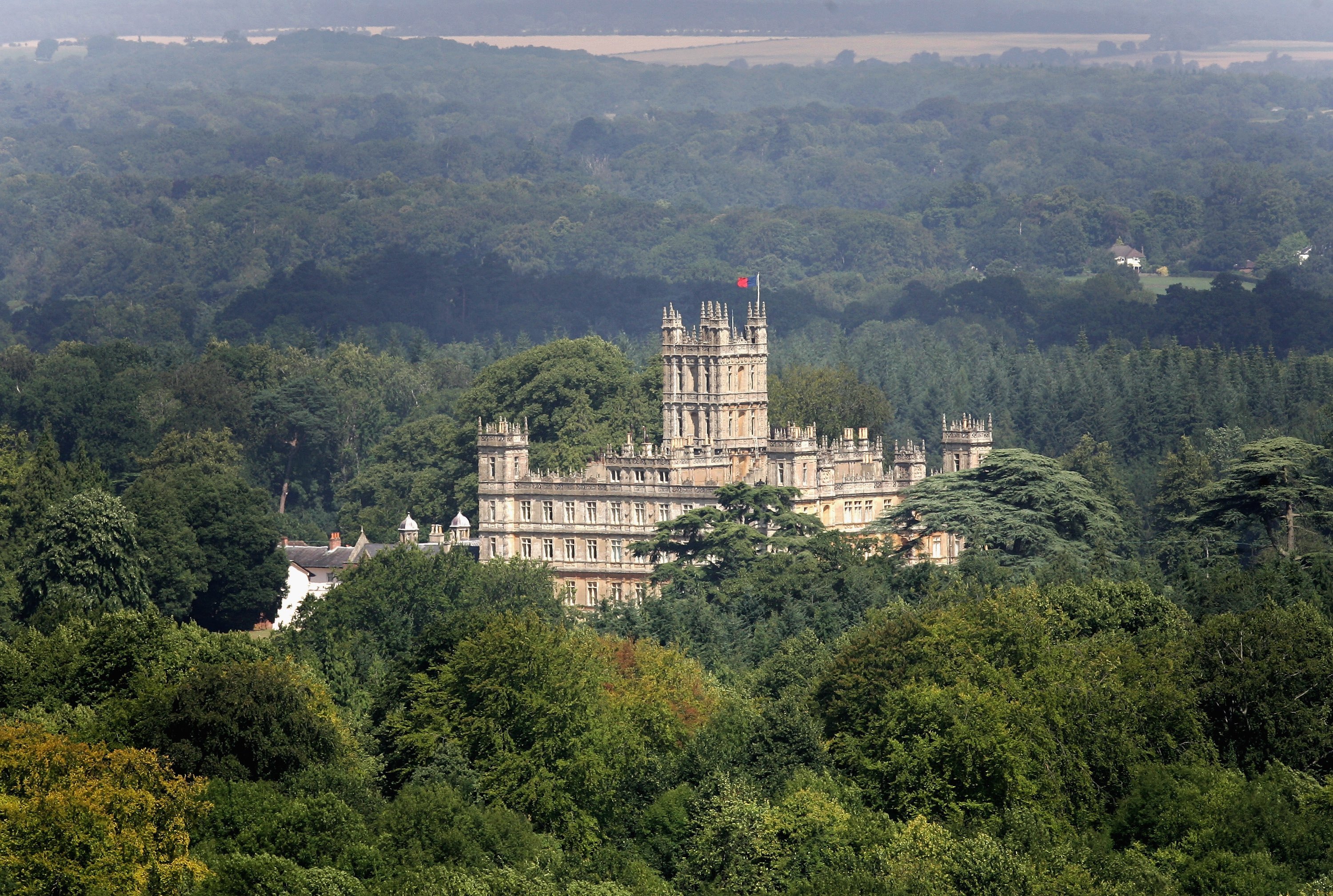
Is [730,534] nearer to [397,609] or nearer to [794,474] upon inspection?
[794,474]

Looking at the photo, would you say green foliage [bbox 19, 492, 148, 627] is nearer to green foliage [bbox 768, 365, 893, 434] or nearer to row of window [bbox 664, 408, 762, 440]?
row of window [bbox 664, 408, 762, 440]

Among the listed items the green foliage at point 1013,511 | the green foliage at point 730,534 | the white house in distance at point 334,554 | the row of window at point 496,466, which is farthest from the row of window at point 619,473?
the green foliage at point 1013,511

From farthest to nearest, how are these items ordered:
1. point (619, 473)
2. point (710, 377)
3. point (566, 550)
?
point (710, 377) → point (619, 473) → point (566, 550)

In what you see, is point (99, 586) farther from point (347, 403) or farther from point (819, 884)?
point (347, 403)

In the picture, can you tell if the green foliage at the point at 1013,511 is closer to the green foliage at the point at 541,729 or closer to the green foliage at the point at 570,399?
the green foliage at the point at 570,399

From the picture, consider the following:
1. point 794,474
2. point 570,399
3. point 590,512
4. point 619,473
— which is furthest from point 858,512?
point 570,399

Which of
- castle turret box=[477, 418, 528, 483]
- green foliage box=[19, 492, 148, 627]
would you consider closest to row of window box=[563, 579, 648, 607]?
castle turret box=[477, 418, 528, 483]

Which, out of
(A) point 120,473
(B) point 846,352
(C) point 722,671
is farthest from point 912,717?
(B) point 846,352
